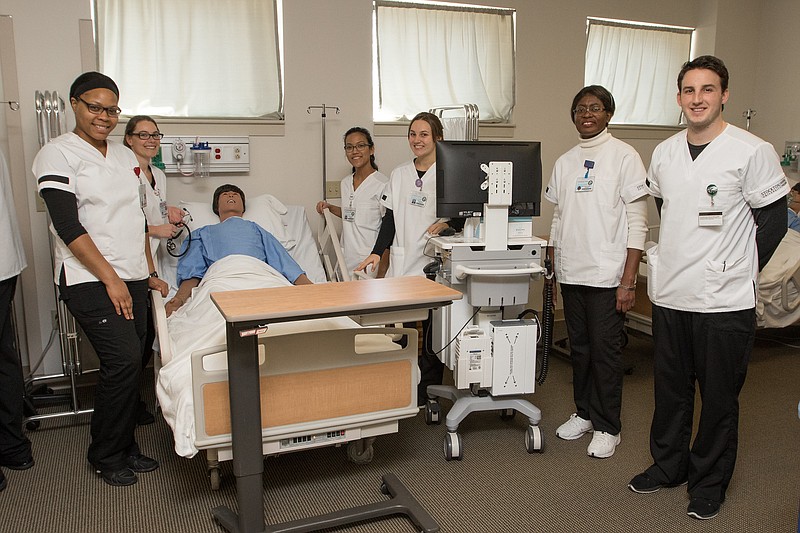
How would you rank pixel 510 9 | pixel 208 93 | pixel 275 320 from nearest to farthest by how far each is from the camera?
pixel 275 320 → pixel 208 93 → pixel 510 9

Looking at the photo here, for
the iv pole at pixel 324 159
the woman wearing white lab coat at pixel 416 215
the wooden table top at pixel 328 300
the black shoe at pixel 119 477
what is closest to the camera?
the wooden table top at pixel 328 300

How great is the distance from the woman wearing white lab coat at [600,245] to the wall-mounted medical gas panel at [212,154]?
197 centimetres

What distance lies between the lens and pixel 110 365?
2486 millimetres

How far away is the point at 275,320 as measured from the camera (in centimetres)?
189

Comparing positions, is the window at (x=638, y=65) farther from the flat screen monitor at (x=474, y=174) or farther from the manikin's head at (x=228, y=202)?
the manikin's head at (x=228, y=202)

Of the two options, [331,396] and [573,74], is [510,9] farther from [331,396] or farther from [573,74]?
[331,396]

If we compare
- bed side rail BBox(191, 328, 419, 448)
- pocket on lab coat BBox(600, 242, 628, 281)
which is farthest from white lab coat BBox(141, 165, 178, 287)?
pocket on lab coat BBox(600, 242, 628, 281)

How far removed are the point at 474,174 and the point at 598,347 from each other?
934 millimetres

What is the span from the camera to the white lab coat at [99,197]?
233 centimetres

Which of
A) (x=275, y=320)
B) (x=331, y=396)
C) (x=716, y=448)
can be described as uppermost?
(x=275, y=320)

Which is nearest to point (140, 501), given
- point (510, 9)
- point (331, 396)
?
point (331, 396)

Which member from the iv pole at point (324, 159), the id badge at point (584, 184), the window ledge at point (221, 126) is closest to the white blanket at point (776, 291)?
the id badge at point (584, 184)

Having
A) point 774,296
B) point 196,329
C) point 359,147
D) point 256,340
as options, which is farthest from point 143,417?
point 774,296

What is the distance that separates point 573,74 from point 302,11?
6.89ft
